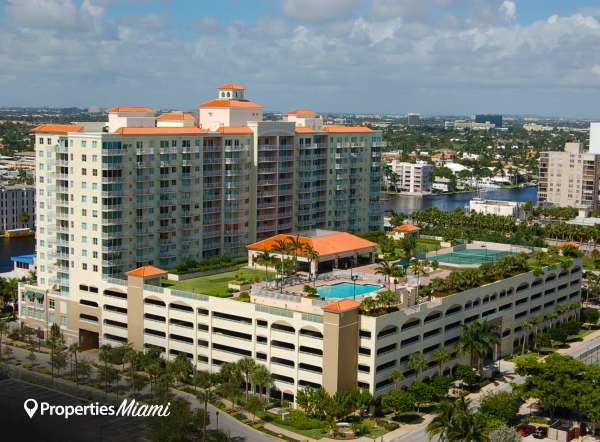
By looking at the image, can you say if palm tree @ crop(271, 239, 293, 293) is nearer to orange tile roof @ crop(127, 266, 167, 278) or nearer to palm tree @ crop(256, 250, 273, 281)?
palm tree @ crop(256, 250, 273, 281)

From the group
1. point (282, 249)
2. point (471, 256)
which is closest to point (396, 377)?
point (282, 249)

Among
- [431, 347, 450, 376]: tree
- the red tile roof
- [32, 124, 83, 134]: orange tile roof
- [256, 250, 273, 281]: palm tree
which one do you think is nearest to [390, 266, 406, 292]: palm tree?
[431, 347, 450, 376]: tree

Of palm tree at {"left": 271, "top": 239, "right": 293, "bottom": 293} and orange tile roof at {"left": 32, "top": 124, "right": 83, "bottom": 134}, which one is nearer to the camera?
palm tree at {"left": 271, "top": 239, "right": 293, "bottom": 293}

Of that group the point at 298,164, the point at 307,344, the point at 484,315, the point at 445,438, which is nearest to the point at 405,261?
the point at 484,315

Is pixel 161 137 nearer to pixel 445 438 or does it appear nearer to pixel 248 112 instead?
pixel 248 112

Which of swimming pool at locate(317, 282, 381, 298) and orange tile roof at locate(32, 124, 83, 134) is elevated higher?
orange tile roof at locate(32, 124, 83, 134)

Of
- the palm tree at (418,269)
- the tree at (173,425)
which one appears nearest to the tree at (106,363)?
the tree at (173,425)
